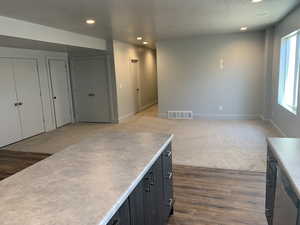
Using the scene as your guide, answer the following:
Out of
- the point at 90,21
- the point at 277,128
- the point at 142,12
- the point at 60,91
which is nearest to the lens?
the point at 142,12

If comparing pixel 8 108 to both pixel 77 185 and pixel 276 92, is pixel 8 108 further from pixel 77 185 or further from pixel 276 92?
pixel 276 92

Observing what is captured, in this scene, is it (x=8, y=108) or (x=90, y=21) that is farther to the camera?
(x=8, y=108)

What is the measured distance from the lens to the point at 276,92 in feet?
19.5

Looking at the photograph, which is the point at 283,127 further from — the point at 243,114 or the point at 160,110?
the point at 160,110

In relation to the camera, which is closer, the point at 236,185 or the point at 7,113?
the point at 236,185

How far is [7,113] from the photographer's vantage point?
217 inches

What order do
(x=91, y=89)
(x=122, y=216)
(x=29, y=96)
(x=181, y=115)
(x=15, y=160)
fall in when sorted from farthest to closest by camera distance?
(x=181, y=115) → (x=91, y=89) → (x=29, y=96) → (x=15, y=160) → (x=122, y=216)

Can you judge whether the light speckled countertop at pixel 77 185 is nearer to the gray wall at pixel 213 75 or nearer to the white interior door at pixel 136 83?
the gray wall at pixel 213 75

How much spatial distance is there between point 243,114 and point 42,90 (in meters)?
→ 5.86

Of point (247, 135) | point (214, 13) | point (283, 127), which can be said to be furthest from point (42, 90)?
point (283, 127)

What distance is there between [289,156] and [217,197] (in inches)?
53.6

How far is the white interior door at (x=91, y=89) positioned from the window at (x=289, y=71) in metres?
4.75

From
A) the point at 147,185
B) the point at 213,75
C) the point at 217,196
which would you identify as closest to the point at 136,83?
the point at 213,75

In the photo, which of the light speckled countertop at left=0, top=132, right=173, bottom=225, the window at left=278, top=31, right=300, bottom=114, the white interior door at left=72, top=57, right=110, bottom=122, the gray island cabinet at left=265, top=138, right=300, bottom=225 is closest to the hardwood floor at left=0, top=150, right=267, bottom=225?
the gray island cabinet at left=265, top=138, right=300, bottom=225
